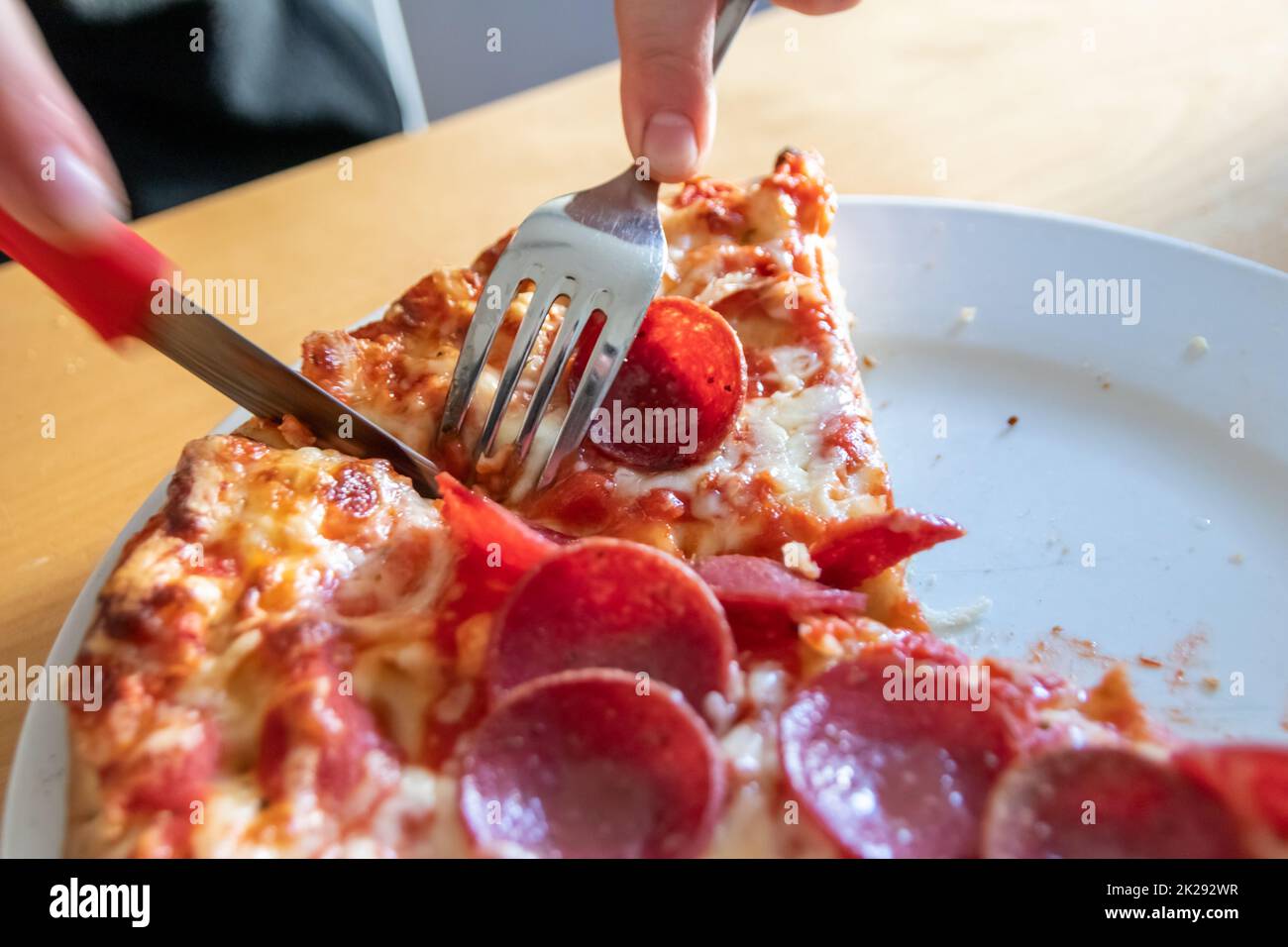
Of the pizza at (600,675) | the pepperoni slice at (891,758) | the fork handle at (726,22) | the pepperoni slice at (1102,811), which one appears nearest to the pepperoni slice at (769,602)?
the pizza at (600,675)

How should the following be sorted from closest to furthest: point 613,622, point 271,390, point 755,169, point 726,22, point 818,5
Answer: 1. point 613,622
2. point 271,390
3. point 726,22
4. point 818,5
5. point 755,169

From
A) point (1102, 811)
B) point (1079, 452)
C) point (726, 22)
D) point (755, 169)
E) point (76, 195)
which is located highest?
point (755, 169)

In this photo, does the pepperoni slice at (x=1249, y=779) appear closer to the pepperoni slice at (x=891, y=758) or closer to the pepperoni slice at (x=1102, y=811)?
the pepperoni slice at (x=1102, y=811)

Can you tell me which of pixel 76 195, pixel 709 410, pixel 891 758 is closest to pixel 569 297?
pixel 709 410

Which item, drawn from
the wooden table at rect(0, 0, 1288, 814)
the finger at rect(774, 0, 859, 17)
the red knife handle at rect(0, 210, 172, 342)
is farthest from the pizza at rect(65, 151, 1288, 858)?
the finger at rect(774, 0, 859, 17)

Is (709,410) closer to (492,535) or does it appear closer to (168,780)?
(492,535)

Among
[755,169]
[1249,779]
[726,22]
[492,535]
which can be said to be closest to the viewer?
[1249,779]

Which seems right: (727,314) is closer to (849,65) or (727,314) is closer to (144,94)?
(849,65)

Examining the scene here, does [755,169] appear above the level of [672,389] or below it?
above
